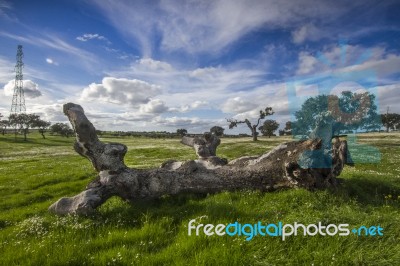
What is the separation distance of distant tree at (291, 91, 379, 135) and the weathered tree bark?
1.30 m

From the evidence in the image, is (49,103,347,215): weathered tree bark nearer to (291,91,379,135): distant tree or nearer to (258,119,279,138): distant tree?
(291,91,379,135): distant tree

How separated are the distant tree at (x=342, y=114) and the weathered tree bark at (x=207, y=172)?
1.30 meters

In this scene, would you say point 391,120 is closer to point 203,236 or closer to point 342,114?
point 342,114

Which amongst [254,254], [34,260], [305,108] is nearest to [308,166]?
[254,254]

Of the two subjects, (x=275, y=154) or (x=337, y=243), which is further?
(x=275, y=154)

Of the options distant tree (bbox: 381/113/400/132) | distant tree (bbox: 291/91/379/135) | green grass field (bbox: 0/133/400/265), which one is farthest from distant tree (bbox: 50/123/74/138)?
distant tree (bbox: 381/113/400/132)

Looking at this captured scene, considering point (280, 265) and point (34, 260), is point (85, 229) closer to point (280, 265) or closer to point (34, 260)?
point (34, 260)

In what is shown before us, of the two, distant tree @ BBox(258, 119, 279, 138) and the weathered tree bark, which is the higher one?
distant tree @ BBox(258, 119, 279, 138)

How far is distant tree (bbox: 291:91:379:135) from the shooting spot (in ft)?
37.4

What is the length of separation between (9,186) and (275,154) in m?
17.4

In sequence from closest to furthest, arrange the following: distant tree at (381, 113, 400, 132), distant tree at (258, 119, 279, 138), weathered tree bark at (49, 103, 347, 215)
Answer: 1. weathered tree bark at (49, 103, 347, 215)
2. distant tree at (258, 119, 279, 138)
3. distant tree at (381, 113, 400, 132)

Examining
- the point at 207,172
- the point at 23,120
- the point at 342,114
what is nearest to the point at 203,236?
the point at 207,172

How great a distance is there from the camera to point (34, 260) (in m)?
5.63

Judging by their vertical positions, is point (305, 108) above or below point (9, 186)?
above
